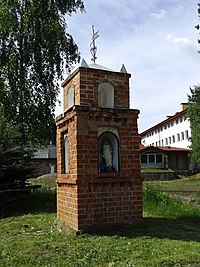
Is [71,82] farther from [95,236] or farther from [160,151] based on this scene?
[160,151]

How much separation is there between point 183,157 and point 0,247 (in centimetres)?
3679

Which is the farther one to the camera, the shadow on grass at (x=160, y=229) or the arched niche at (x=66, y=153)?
the arched niche at (x=66, y=153)

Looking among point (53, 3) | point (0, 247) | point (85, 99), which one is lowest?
point (0, 247)

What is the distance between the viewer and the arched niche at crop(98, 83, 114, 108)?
5832 mm

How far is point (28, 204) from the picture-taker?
931cm

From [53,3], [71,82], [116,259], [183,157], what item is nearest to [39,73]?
[53,3]

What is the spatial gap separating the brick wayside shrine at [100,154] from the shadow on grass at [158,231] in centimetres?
16

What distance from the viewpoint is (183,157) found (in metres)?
39.8

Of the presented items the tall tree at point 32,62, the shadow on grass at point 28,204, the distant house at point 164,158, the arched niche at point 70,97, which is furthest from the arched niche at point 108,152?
the distant house at point 164,158

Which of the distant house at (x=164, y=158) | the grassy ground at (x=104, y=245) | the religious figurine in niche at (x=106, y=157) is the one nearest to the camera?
the grassy ground at (x=104, y=245)

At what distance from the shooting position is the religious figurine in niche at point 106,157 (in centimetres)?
558

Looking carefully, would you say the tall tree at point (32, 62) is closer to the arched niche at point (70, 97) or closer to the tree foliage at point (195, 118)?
the arched niche at point (70, 97)

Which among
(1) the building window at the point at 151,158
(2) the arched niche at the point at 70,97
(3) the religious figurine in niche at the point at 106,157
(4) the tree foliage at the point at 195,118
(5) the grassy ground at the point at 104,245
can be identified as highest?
(4) the tree foliage at the point at 195,118

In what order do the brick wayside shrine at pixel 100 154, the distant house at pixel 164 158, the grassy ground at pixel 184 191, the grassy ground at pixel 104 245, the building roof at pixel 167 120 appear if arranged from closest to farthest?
the grassy ground at pixel 104 245
the brick wayside shrine at pixel 100 154
the grassy ground at pixel 184 191
the distant house at pixel 164 158
the building roof at pixel 167 120
